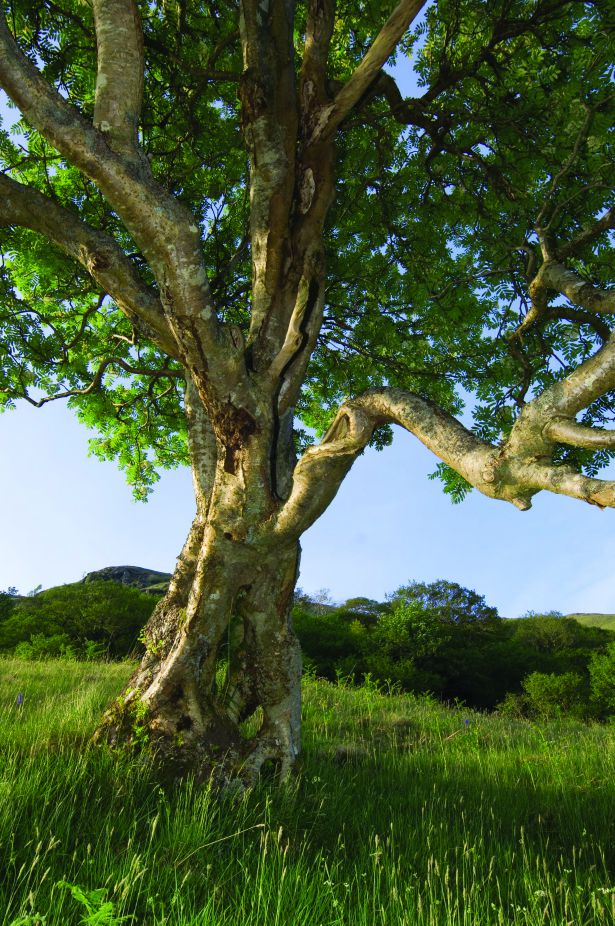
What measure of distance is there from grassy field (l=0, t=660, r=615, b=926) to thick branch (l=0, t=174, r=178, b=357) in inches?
152

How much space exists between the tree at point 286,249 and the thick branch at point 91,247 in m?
0.02

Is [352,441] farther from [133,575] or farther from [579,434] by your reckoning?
[133,575]

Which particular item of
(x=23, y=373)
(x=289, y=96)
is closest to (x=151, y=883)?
(x=289, y=96)

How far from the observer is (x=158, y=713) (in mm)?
5031

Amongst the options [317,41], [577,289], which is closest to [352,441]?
[577,289]

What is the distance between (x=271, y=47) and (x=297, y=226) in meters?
1.75

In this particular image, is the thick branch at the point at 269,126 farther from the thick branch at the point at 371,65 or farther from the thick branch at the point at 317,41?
the thick branch at the point at 371,65

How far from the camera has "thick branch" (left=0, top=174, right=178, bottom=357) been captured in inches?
212

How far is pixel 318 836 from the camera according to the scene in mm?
4266

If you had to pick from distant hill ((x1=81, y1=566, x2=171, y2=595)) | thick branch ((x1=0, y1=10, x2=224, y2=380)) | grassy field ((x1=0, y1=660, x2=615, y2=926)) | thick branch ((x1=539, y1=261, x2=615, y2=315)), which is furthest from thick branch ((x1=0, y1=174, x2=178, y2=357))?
distant hill ((x1=81, y1=566, x2=171, y2=595))

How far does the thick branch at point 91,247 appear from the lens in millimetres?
5375

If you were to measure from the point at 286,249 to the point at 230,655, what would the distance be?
4.11 meters

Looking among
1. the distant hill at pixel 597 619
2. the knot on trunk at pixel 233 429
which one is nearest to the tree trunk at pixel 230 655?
the knot on trunk at pixel 233 429

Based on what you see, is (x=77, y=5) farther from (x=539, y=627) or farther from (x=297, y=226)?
(x=539, y=627)
